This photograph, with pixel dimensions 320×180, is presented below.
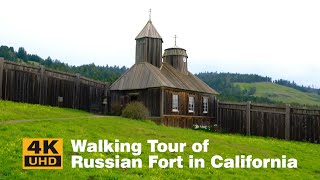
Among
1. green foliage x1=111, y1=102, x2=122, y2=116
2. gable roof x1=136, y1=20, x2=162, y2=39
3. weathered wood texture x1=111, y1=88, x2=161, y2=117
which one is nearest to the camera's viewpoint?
weathered wood texture x1=111, y1=88, x2=161, y2=117

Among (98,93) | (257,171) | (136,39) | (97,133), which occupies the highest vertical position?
(136,39)

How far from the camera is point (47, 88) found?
95.5ft

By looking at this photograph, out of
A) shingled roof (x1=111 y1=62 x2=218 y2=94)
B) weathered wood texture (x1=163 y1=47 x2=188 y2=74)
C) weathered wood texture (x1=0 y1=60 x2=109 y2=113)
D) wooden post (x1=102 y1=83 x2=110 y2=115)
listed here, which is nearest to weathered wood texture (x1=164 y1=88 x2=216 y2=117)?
shingled roof (x1=111 y1=62 x2=218 y2=94)

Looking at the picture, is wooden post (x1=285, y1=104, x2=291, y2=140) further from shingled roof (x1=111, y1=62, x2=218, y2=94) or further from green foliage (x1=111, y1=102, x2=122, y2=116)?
green foliage (x1=111, y1=102, x2=122, y2=116)

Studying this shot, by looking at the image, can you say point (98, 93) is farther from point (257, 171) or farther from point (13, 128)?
point (257, 171)

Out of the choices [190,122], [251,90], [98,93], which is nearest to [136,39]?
[98,93]

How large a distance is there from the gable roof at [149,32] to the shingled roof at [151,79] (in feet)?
10.8

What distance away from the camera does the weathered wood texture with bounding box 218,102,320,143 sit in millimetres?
30859

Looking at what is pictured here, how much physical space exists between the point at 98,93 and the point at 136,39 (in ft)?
26.3

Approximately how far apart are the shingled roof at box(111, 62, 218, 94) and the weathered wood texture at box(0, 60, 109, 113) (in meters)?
2.86

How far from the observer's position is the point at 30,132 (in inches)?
625

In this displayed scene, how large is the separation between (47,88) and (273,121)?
800 inches

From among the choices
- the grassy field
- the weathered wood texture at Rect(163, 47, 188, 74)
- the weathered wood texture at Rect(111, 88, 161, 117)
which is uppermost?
the weathered wood texture at Rect(163, 47, 188, 74)

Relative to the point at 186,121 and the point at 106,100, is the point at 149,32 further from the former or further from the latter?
the point at 186,121
